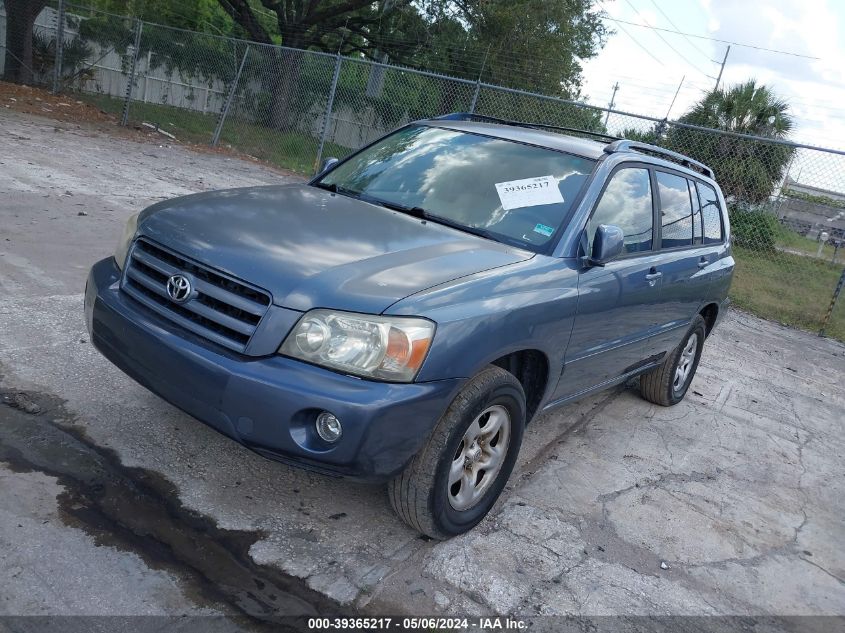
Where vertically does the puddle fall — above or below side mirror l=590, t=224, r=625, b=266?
below

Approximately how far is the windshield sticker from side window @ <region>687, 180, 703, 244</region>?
5.59ft

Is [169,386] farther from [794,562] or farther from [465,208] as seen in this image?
[794,562]

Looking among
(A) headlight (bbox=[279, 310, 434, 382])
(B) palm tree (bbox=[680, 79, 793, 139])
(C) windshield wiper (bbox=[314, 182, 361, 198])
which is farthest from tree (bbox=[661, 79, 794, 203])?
(A) headlight (bbox=[279, 310, 434, 382])

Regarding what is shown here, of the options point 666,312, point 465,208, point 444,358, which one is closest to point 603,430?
point 666,312

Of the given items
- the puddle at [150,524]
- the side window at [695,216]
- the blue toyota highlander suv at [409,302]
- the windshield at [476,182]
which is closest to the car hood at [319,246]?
the blue toyota highlander suv at [409,302]

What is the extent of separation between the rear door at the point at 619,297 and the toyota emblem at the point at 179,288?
177 centimetres

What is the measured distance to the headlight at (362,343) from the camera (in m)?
2.68

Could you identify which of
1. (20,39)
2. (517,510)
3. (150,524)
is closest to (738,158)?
(517,510)

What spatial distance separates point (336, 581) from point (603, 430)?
2.61m

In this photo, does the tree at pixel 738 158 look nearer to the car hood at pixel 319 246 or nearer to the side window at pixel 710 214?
the side window at pixel 710 214

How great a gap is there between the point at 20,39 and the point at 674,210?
65.2 ft

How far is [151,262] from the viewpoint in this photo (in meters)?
3.13

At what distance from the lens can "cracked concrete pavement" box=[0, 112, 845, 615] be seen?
2785 millimetres

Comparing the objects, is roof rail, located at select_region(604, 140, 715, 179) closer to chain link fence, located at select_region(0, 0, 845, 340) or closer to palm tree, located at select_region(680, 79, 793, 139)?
chain link fence, located at select_region(0, 0, 845, 340)
